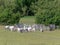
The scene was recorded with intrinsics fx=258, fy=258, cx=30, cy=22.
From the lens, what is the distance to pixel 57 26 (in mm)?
33656

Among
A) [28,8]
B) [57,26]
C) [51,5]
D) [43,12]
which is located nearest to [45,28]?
[57,26]

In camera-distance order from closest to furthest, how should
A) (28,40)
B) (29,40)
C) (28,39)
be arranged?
1. (29,40)
2. (28,40)
3. (28,39)

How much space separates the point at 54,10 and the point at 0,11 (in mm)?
8344

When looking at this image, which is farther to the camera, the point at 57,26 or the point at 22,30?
the point at 57,26

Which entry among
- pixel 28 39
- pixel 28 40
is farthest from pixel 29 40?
pixel 28 39

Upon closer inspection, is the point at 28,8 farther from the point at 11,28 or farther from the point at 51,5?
Answer: the point at 11,28

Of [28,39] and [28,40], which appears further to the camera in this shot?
[28,39]

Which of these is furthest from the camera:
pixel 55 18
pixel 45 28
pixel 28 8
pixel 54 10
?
pixel 28 8

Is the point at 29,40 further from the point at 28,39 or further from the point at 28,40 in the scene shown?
the point at 28,39

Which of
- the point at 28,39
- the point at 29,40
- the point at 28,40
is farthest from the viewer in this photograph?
the point at 28,39

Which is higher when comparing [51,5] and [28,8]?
[51,5]

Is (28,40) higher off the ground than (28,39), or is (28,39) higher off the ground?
(28,40)

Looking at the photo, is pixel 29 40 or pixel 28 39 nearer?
pixel 29 40

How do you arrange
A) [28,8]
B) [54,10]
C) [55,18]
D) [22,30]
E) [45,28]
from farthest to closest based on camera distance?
[28,8] < [54,10] < [55,18] < [45,28] < [22,30]
